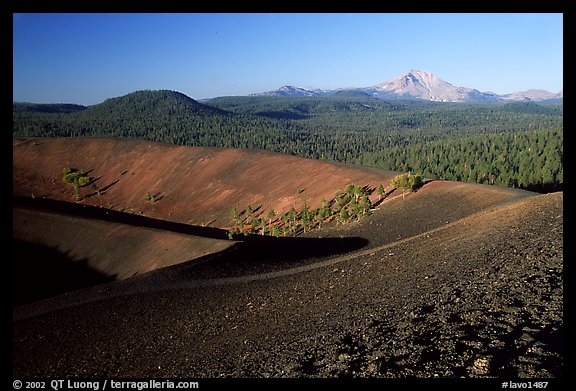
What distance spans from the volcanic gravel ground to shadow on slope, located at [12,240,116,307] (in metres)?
9.01

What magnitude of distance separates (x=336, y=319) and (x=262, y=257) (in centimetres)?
935

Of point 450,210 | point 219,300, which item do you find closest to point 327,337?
point 219,300

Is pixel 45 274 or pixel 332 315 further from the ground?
pixel 332 315

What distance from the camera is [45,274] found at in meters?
28.2

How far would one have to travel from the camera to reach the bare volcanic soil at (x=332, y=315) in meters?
9.12

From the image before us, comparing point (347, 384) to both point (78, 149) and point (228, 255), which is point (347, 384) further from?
point (78, 149)

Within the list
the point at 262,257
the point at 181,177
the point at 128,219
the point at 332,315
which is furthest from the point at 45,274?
the point at 181,177

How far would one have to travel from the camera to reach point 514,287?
1219cm

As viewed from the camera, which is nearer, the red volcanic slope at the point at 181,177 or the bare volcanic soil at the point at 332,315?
the bare volcanic soil at the point at 332,315

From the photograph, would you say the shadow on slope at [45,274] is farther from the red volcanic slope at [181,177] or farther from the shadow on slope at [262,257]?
the red volcanic slope at [181,177]

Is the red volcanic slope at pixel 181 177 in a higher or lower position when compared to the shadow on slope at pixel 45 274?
higher

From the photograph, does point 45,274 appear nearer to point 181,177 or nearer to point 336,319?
point 336,319

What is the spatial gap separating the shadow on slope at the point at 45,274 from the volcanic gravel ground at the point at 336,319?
9009 millimetres

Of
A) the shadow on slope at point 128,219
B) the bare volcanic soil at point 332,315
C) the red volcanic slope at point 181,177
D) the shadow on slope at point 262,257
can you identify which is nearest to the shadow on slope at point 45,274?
the shadow on slope at point 128,219
